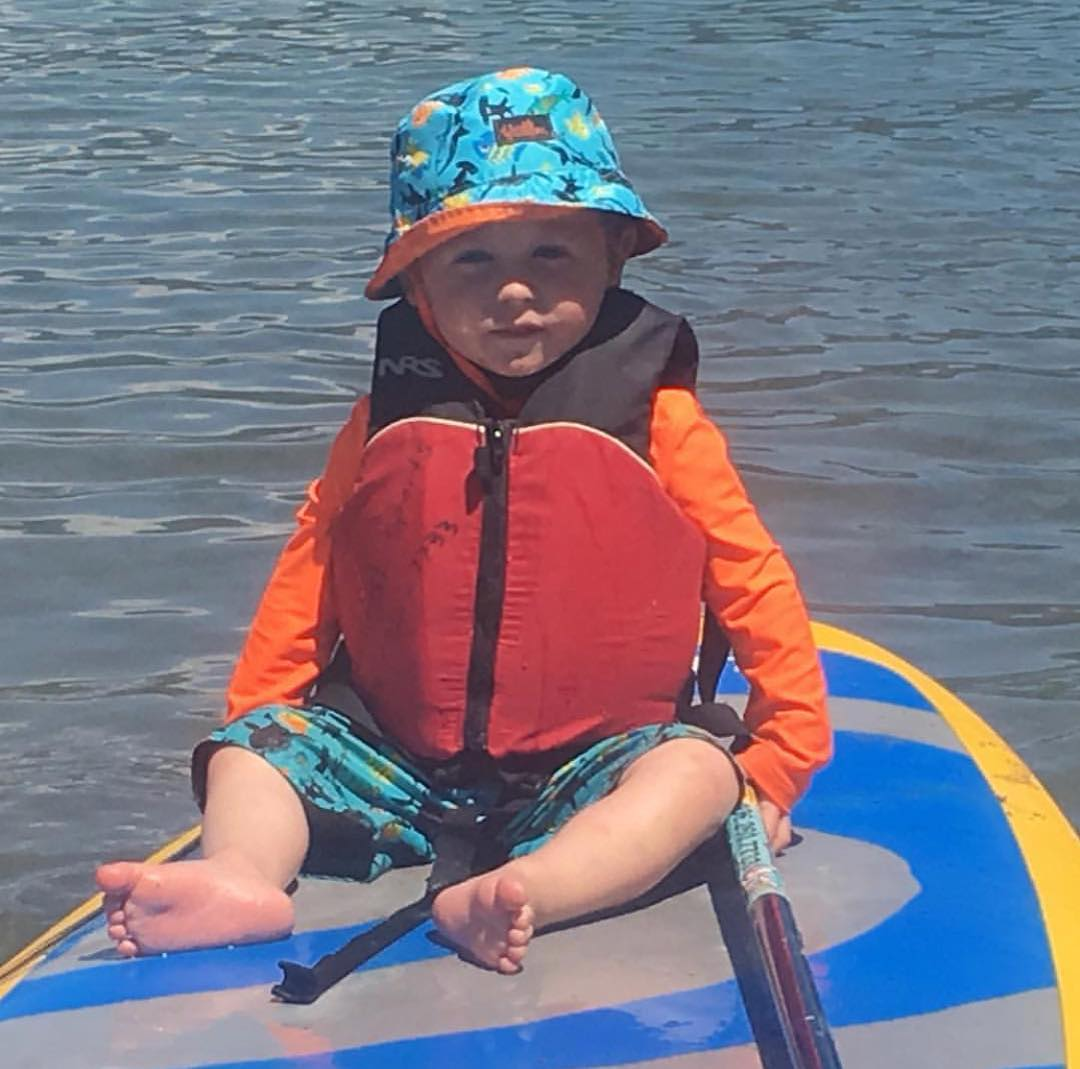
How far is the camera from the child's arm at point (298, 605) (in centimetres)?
316

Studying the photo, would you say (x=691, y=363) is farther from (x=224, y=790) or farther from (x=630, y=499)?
(x=224, y=790)

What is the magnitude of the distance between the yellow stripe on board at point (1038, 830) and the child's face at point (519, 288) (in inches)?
37.7

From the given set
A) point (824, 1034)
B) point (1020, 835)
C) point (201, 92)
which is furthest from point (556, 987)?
point (201, 92)

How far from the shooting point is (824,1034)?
7.89 ft

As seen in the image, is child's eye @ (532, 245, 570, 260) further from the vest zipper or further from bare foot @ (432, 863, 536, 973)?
bare foot @ (432, 863, 536, 973)

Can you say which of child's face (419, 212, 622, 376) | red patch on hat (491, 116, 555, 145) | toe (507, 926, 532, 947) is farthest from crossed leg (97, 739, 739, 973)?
red patch on hat (491, 116, 555, 145)

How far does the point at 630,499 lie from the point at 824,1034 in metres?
0.87

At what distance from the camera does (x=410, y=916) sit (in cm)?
282

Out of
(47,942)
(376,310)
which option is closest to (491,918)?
(47,942)

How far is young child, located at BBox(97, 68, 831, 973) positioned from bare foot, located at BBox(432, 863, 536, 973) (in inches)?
10.8

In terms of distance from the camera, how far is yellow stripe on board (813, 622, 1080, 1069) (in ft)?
8.79

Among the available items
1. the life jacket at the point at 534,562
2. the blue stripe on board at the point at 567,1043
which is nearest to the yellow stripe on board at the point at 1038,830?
the blue stripe on board at the point at 567,1043

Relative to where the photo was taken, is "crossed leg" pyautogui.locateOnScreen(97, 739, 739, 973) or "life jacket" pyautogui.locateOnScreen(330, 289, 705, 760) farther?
"life jacket" pyautogui.locateOnScreen(330, 289, 705, 760)

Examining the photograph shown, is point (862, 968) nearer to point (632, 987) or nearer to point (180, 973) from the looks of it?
point (632, 987)
